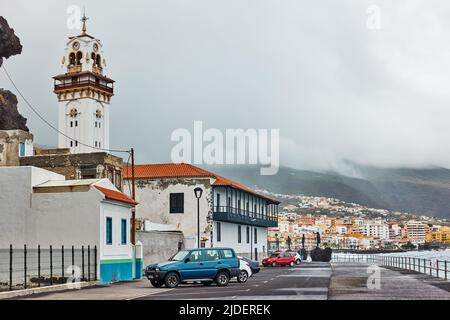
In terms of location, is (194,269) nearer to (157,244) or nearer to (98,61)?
(157,244)

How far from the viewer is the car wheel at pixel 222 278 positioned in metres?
28.9

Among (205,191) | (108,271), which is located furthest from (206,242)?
(108,271)

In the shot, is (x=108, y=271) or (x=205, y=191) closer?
(x=108, y=271)

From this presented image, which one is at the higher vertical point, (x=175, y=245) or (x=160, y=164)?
(x=160, y=164)

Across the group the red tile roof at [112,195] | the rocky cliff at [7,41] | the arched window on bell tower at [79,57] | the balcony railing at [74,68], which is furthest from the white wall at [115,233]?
the arched window on bell tower at [79,57]

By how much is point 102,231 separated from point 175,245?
16944 millimetres

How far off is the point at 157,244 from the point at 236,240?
2381cm

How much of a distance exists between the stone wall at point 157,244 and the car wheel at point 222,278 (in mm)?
12633

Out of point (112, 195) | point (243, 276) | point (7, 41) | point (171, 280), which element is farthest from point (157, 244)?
point (7, 41)

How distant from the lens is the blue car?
28.2 m

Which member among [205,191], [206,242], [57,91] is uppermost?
[57,91]

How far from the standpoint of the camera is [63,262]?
29.5 metres
